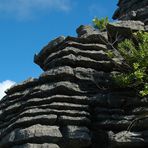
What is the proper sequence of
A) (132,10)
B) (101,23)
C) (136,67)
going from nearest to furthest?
1. (136,67)
2. (101,23)
3. (132,10)

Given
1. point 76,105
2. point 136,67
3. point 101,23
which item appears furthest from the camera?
point 101,23

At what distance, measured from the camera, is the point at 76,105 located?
709 inches

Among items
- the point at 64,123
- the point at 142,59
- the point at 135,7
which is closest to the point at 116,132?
the point at 64,123

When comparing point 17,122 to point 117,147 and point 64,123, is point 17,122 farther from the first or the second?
point 117,147

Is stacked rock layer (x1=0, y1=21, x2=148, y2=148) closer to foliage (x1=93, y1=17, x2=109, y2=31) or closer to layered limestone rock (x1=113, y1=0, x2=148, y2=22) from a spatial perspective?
foliage (x1=93, y1=17, x2=109, y2=31)

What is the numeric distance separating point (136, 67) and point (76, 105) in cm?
326

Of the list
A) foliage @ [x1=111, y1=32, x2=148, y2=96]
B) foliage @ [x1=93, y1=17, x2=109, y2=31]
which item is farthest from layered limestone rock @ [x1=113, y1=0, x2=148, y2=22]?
foliage @ [x1=111, y1=32, x2=148, y2=96]

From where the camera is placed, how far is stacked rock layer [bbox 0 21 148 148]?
659 inches

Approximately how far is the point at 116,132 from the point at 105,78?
3.39 metres

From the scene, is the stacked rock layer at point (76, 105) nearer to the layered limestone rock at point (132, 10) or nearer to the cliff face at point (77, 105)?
the cliff face at point (77, 105)

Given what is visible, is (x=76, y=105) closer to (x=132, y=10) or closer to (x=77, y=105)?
(x=77, y=105)

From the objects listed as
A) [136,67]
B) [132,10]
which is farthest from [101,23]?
[132,10]

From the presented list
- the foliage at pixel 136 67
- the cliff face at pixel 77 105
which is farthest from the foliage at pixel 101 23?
the foliage at pixel 136 67

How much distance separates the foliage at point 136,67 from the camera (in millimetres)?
17625
